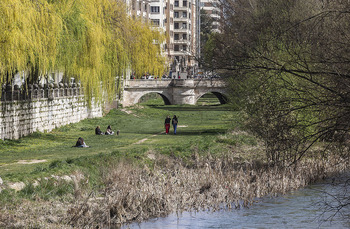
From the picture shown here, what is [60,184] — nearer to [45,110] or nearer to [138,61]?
[45,110]

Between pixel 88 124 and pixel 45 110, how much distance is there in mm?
7291

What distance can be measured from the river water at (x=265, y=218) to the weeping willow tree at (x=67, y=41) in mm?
9784

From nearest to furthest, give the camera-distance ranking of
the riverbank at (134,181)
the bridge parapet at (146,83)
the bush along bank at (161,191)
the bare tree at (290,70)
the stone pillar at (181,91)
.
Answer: the bare tree at (290,70), the bush along bank at (161,191), the riverbank at (134,181), the bridge parapet at (146,83), the stone pillar at (181,91)

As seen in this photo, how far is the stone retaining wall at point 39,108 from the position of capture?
111ft

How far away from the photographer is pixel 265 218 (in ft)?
65.2

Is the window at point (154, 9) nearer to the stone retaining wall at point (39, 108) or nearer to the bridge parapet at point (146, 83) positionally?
the bridge parapet at point (146, 83)

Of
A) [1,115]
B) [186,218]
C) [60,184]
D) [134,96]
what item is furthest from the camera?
[134,96]

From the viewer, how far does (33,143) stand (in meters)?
33.8

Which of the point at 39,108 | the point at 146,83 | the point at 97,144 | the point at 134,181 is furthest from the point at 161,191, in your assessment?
the point at 146,83

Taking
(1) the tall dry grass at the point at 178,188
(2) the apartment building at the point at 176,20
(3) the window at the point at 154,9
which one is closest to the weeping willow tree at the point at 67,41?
(1) the tall dry grass at the point at 178,188

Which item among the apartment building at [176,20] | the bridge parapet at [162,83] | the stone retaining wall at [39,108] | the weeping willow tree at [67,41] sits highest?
the apartment building at [176,20]

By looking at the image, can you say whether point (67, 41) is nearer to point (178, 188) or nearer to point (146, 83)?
point (178, 188)

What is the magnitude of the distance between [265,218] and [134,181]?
4.20 metres

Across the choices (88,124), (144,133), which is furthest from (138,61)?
(144,133)
